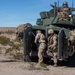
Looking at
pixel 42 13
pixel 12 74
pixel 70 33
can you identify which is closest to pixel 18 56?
pixel 42 13

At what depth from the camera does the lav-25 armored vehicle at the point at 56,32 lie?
14.2 m

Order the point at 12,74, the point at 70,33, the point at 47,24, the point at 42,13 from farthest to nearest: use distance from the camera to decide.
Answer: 1. the point at 42,13
2. the point at 47,24
3. the point at 70,33
4. the point at 12,74

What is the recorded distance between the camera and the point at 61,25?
15891mm

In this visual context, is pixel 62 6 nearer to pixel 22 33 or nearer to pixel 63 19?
pixel 63 19

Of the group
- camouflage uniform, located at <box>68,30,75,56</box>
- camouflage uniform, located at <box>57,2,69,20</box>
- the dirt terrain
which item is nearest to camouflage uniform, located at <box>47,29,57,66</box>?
camouflage uniform, located at <box>68,30,75,56</box>

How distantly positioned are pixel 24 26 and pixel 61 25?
5.59ft

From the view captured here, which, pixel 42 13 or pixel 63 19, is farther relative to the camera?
pixel 42 13

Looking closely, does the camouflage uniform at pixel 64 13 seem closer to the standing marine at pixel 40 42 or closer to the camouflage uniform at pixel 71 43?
the standing marine at pixel 40 42

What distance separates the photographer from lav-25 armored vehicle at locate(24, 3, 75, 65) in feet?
46.7

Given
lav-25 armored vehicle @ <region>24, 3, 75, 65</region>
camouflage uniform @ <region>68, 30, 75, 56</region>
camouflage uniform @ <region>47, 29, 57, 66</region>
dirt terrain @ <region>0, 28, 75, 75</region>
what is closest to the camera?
dirt terrain @ <region>0, 28, 75, 75</region>

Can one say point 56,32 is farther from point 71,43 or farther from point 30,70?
point 30,70

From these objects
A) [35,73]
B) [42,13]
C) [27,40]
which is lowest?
[35,73]

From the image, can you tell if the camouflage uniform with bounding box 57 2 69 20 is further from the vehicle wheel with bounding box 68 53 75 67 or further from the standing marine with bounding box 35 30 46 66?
the vehicle wheel with bounding box 68 53 75 67

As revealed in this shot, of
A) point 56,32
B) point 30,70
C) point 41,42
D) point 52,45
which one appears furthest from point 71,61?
point 30,70
